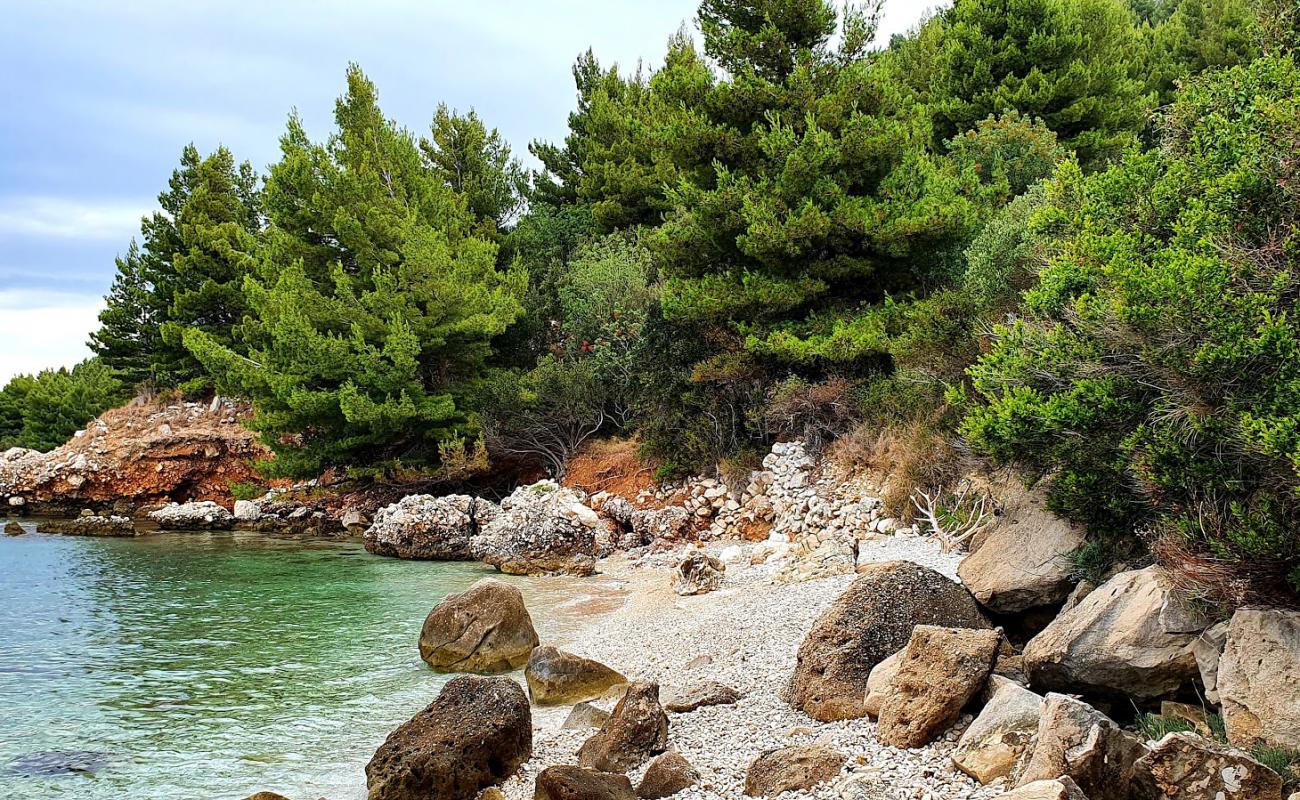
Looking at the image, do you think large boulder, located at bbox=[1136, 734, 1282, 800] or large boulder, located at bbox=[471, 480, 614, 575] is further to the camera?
large boulder, located at bbox=[471, 480, 614, 575]

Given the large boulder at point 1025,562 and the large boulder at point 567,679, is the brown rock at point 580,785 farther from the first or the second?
the large boulder at point 1025,562

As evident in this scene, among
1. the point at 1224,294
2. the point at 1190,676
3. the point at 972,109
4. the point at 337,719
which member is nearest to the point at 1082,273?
the point at 1224,294

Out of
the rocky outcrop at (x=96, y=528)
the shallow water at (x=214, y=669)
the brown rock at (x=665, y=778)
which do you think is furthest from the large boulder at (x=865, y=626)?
the rocky outcrop at (x=96, y=528)

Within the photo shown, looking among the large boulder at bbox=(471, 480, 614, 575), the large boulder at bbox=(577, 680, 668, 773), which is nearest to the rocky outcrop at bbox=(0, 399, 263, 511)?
the large boulder at bbox=(471, 480, 614, 575)

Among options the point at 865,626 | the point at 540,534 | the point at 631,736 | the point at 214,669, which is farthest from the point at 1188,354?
the point at 540,534

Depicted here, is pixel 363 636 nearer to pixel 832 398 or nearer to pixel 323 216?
pixel 832 398

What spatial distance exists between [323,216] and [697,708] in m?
23.1

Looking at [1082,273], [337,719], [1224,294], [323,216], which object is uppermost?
[323,216]

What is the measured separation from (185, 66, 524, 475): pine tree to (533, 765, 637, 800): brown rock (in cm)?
1815

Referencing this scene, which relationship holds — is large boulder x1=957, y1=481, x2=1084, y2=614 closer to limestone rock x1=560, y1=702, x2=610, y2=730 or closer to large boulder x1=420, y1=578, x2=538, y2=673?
limestone rock x1=560, y1=702, x2=610, y2=730

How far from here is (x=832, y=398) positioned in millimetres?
16750

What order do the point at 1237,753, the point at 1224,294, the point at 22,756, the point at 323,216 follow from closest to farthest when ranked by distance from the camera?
the point at 1237,753 → the point at 1224,294 → the point at 22,756 → the point at 323,216

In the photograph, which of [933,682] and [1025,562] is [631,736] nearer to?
[933,682]

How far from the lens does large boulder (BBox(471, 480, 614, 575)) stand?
16.7 meters
